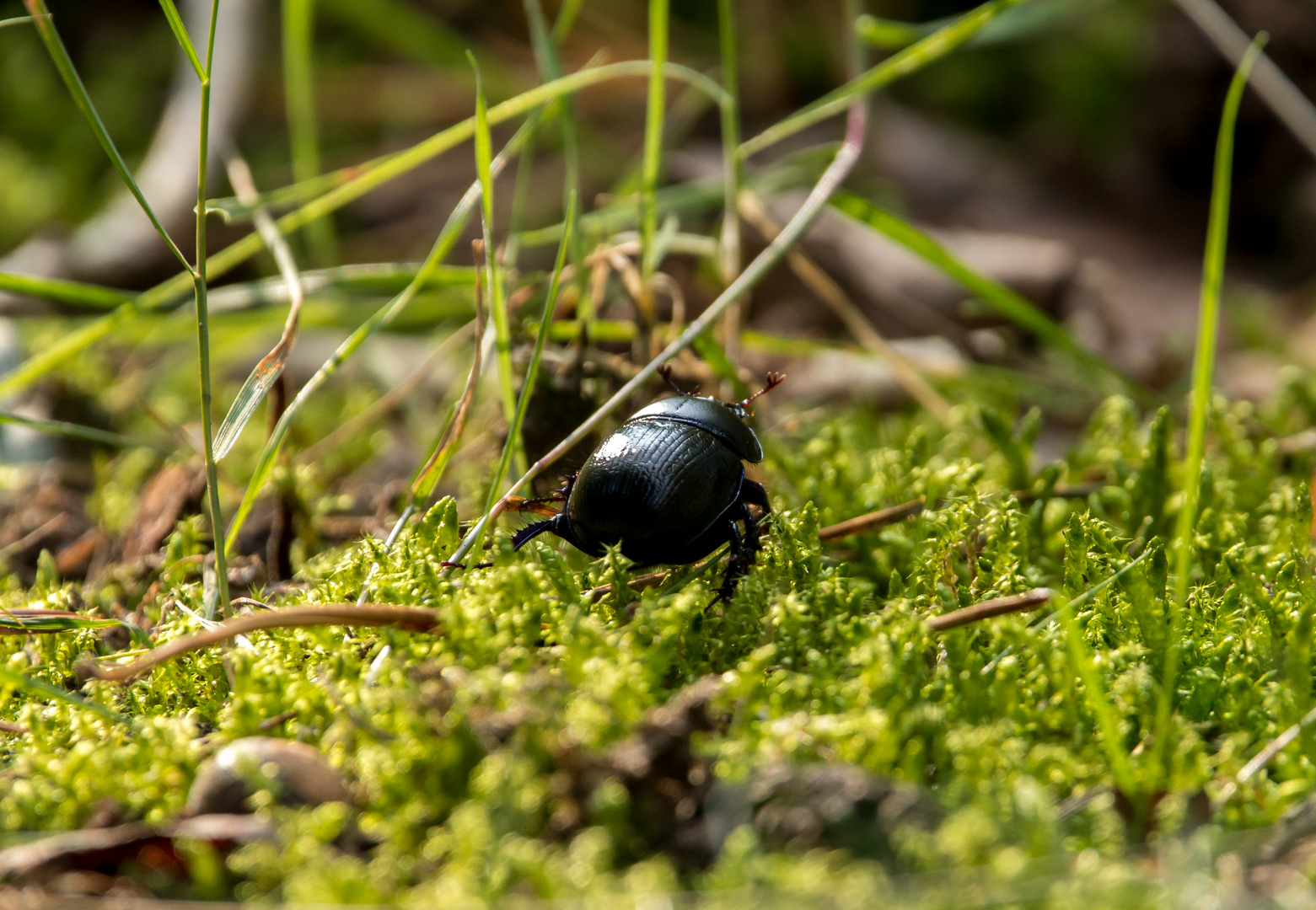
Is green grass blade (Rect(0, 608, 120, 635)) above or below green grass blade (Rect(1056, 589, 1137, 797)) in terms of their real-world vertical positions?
below

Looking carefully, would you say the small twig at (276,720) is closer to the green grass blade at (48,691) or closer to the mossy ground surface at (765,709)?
the mossy ground surface at (765,709)

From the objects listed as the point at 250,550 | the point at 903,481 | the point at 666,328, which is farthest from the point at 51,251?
the point at 903,481

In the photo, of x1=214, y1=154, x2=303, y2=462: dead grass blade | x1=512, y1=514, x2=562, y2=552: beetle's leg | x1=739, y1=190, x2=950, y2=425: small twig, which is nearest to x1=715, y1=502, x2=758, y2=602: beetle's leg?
x1=512, y1=514, x2=562, y2=552: beetle's leg

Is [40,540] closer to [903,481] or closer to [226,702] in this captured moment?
[226,702]

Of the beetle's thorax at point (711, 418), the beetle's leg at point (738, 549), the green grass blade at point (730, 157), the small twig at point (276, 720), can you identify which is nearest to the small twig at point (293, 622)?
the small twig at point (276, 720)

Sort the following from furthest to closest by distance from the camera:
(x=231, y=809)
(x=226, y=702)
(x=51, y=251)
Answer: (x=51, y=251) < (x=226, y=702) < (x=231, y=809)

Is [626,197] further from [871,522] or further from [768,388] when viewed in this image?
[871,522]

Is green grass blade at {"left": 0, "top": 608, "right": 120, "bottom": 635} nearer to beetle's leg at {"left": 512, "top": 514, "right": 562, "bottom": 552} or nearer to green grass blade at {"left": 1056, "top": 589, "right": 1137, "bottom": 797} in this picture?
beetle's leg at {"left": 512, "top": 514, "right": 562, "bottom": 552}
